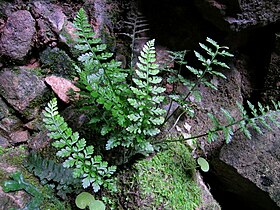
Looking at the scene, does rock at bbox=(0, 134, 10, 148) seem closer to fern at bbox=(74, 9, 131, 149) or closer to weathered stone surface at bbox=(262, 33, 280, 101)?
fern at bbox=(74, 9, 131, 149)

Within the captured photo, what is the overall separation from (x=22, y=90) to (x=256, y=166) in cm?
225

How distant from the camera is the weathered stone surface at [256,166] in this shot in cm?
260

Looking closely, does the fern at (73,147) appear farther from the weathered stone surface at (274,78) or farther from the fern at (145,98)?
the weathered stone surface at (274,78)

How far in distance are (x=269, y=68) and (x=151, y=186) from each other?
1875 millimetres

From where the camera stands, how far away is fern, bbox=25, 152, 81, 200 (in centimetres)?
219

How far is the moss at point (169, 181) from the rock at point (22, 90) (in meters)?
1.15

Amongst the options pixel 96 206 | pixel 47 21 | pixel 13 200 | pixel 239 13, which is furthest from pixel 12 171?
pixel 239 13

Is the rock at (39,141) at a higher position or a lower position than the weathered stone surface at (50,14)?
lower

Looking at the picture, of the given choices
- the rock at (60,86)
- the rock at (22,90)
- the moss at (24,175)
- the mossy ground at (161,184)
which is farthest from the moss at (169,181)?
the rock at (22,90)

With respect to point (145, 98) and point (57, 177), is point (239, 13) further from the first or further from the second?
point (57, 177)

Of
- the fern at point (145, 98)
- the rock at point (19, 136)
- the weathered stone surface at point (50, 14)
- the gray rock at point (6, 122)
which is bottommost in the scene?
the rock at point (19, 136)

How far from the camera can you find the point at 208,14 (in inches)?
113

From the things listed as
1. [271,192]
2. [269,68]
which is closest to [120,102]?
[271,192]

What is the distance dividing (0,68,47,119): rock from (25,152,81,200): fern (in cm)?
65
